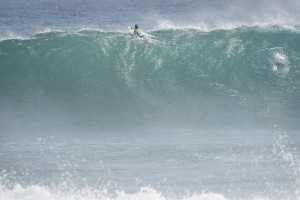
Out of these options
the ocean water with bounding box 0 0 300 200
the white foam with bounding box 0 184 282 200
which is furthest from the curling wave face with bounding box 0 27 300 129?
the white foam with bounding box 0 184 282 200

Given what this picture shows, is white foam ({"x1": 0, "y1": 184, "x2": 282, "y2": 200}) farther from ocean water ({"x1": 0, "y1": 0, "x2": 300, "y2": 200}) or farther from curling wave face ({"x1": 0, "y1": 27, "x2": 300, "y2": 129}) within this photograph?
curling wave face ({"x1": 0, "y1": 27, "x2": 300, "y2": 129})

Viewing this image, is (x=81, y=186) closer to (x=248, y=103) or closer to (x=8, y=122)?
(x=8, y=122)

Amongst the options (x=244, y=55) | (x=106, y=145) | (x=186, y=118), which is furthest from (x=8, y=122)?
(x=244, y=55)

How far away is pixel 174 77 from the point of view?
85.5 ft

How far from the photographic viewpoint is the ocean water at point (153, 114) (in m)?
18.5

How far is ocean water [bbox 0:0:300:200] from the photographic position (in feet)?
60.8

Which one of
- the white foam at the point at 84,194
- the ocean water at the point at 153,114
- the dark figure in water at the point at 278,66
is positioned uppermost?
the dark figure in water at the point at 278,66

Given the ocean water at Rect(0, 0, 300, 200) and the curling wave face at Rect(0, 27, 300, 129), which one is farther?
the curling wave face at Rect(0, 27, 300, 129)

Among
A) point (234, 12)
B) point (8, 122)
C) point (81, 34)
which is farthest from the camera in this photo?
point (234, 12)

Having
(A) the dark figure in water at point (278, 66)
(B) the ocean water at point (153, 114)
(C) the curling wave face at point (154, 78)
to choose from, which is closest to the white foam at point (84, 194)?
(B) the ocean water at point (153, 114)

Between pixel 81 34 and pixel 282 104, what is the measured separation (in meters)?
8.46

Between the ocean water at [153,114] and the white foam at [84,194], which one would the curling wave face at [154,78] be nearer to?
the ocean water at [153,114]

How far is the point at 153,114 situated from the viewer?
2395 cm

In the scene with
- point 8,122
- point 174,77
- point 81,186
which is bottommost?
point 81,186
